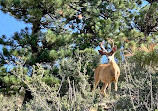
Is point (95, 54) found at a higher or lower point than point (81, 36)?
lower

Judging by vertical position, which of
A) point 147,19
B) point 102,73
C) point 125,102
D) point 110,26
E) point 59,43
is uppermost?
point 147,19

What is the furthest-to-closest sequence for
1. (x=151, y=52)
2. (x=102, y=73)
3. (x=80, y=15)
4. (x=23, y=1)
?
(x=80, y=15), (x=23, y=1), (x=151, y=52), (x=102, y=73)

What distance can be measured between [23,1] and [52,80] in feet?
9.10

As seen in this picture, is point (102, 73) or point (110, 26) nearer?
point (102, 73)

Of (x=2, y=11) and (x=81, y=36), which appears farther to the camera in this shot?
(x=81, y=36)

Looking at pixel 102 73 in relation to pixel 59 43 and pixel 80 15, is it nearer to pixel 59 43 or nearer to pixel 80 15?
pixel 59 43

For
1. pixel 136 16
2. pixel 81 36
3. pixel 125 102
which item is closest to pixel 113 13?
pixel 136 16

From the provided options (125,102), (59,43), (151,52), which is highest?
(59,43)

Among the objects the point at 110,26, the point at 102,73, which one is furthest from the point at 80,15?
the point at 102,73

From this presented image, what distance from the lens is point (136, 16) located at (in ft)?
31.0

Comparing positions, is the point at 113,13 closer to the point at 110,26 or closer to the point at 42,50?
the point at 110,26

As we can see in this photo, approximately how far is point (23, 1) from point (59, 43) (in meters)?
1.82

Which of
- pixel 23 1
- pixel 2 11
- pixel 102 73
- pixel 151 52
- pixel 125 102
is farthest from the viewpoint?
pixel 2 11

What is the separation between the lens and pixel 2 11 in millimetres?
7711
